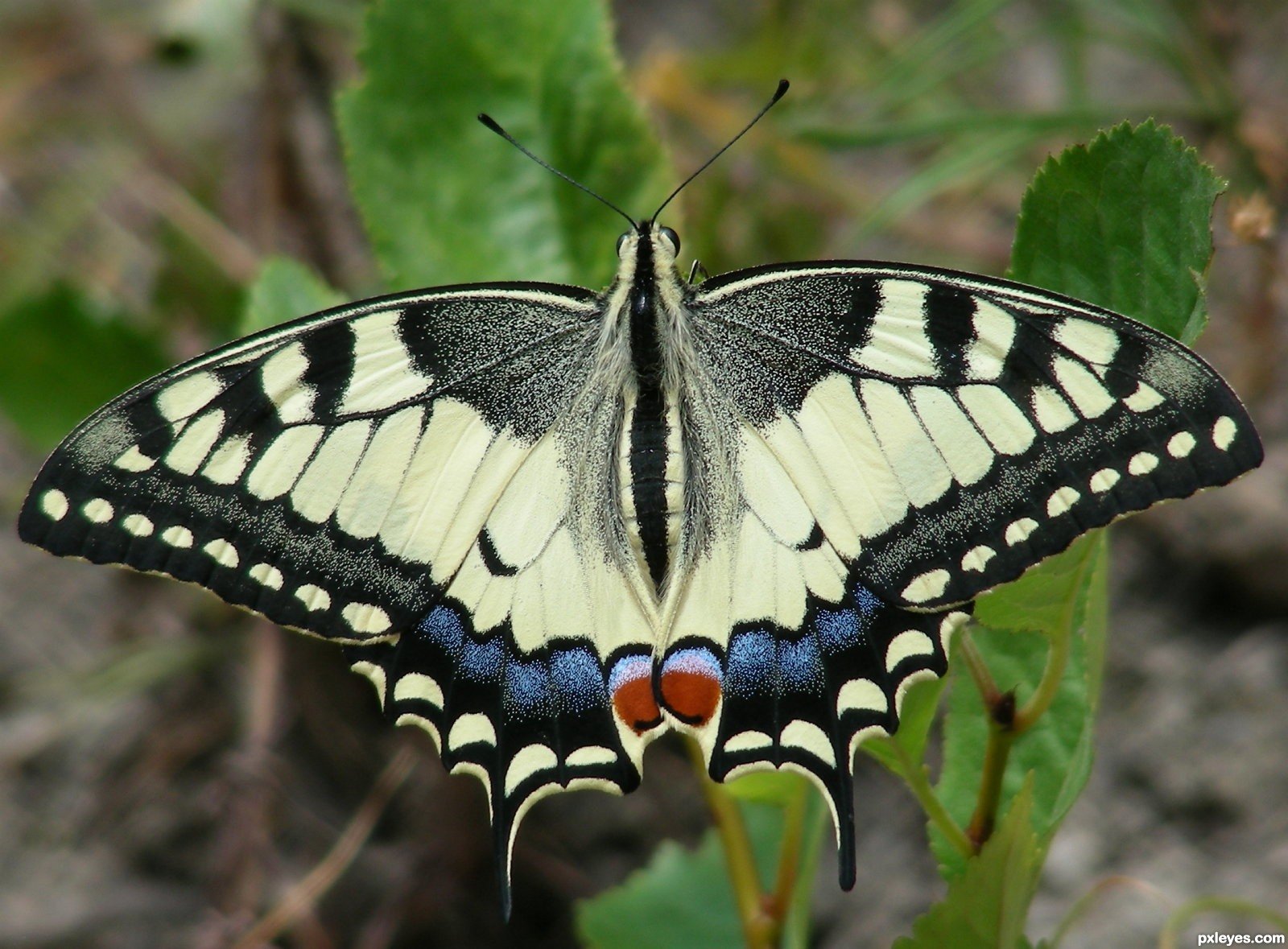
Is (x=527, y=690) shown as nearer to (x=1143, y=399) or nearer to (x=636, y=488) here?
(x=636, y=488)

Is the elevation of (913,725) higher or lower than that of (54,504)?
lower

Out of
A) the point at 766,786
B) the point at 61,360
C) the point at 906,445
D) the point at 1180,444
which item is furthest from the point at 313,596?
the point at 61,360

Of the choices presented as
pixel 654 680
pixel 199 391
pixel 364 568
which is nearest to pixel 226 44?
pixel 199 391

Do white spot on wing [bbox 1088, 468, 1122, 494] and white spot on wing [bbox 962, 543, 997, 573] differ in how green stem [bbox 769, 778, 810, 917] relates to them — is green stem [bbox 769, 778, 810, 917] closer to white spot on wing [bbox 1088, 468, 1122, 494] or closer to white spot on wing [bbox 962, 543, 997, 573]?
white spot on wing [bbox 962, 543, 997, 573]

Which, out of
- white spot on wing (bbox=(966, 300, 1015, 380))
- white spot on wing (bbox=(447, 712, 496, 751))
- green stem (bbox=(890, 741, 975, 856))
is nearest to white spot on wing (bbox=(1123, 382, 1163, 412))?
white spot on wing (bbox=(966, 300, 1015, 380))

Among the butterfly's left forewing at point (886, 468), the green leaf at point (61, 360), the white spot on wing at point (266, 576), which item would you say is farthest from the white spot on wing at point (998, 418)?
the green leaf at point (61, 360)

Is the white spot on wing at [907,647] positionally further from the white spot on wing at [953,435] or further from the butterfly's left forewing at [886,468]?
the white spot on wing at [953,435]
